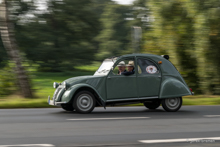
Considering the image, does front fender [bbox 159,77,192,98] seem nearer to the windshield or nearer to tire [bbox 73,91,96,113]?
the windshield

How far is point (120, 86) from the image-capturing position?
1020 centimetres

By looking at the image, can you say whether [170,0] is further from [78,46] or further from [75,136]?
[78,46]

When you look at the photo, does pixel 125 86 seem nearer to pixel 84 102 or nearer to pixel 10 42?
pixel 84 102

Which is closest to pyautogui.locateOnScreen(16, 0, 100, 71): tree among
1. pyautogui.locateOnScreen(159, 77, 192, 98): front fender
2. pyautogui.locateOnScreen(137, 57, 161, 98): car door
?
pyautogui.locateOnScreen(137, 57, 161, 98): car door

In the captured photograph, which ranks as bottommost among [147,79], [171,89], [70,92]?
[171,89]

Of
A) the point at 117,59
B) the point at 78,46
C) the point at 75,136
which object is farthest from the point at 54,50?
the point at 75,136

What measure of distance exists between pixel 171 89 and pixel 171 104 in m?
0.58

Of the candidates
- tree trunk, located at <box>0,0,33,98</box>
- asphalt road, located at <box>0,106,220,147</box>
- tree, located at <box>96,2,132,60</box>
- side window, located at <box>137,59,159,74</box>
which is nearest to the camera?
asphalt road, located at <box>0,106,220,147</box>

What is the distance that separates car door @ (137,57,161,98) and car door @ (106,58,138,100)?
182 millimetres

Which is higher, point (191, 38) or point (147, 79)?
point (191, 38)

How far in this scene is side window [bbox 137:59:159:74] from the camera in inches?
414

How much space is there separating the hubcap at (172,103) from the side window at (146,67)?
933 mm

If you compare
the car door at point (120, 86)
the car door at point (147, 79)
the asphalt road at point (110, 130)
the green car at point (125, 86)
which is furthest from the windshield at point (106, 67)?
the asphalt road at point (110, 130)

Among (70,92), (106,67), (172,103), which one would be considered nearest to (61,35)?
(106,67)
